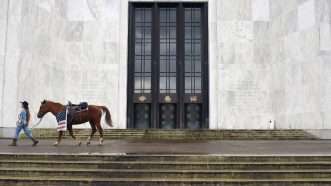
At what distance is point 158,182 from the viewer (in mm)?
8203

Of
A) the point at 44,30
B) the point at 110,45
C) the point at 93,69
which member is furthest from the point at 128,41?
the point at 44,30

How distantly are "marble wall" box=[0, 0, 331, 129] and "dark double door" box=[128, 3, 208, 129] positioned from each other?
0.94 metres

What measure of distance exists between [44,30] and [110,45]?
515cm

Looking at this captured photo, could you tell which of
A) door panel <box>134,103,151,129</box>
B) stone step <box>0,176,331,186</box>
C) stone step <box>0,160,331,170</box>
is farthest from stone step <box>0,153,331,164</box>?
door panel <box>134,103,151,129</box>

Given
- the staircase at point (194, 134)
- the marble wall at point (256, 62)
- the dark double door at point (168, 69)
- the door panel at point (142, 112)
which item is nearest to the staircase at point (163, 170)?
the staircase at point (194, 134)

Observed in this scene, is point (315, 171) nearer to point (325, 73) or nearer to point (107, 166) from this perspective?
point (107, 166)

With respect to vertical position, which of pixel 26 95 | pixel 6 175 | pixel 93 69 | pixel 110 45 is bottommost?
pixel 6 175

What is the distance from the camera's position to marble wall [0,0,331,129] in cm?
2677

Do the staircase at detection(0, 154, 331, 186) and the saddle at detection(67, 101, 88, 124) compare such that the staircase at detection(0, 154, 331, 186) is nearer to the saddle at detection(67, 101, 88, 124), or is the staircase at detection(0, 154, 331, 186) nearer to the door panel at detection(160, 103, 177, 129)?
the saddle at detection(67, 101, 88, 124)

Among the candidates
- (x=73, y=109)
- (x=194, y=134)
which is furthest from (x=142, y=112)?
(x=73, y=109)

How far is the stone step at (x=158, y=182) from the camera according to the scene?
811cm

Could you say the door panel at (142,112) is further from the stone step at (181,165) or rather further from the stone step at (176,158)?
the stone step at (181,165)

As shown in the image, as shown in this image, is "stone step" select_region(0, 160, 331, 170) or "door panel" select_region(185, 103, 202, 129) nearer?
"stone step" select_region(0, 160, 331, 170)

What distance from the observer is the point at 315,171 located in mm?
8641
